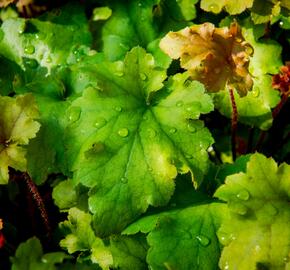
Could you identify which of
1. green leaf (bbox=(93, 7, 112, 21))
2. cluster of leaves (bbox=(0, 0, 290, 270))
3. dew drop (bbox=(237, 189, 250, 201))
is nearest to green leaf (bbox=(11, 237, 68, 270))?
cluster of leaves (bbox=(0, 0, 290, 270))

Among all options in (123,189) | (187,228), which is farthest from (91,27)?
(187,228)

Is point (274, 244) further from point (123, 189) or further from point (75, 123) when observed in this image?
point (75, 123)

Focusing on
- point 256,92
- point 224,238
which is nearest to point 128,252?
point 224,238

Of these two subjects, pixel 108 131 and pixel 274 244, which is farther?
pixel 108 131

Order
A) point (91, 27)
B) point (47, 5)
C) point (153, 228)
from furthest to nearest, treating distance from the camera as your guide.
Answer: point (47, 5) < point (91, 27) < point (153, 228)

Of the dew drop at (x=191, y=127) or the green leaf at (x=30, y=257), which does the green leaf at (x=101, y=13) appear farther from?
the green leaf at (x=30, y=257)

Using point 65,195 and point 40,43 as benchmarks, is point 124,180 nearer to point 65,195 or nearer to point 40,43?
point 65,195

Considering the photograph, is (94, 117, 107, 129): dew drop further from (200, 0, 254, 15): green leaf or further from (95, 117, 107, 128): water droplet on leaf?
(200, 0, 254, 15): green leaf
